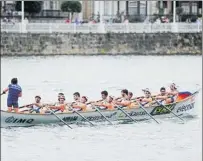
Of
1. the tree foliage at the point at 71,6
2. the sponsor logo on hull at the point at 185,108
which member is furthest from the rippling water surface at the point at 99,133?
the tree foliage at the point at 71,6

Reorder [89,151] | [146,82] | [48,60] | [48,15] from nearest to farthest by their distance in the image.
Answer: [89,151] → [146,82] → [48,60] → [48,15]

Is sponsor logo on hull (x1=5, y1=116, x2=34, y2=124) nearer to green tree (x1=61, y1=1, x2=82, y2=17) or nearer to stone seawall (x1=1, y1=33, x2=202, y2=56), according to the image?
stone seawall (x1=1, y1=33, x2=202, y2=56)

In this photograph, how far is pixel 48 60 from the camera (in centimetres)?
6084

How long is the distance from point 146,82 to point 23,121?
19.3 m

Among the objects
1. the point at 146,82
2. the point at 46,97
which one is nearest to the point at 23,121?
the point at 46,97

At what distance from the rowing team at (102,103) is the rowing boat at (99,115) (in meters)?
0.17

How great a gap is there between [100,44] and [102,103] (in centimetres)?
2881

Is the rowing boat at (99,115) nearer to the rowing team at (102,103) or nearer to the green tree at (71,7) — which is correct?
the rowing team at (102,103)

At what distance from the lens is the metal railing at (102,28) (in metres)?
61.3

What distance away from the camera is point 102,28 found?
6275 centimetres

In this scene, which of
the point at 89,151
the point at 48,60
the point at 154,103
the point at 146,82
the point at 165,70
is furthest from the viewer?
the point at 48,60

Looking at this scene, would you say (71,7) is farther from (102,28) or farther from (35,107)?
(35,107)

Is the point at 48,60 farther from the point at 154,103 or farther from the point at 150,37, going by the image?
the point at 154,103

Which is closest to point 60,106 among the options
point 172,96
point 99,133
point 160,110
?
point 99,133
